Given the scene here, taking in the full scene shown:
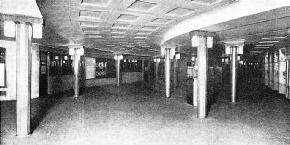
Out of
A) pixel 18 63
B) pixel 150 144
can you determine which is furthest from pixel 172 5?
pixel 18 63

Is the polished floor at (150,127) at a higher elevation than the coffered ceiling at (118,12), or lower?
lower

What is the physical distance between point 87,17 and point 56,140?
170 inches

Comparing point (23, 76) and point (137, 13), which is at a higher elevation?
point (137, 13)

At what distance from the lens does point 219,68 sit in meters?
30.1

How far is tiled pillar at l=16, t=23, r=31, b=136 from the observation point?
6.45 metres

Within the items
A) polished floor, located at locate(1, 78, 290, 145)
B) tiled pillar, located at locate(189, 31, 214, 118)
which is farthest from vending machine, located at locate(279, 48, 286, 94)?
tiled pillar, located at locate(189, 31, 214, 118)

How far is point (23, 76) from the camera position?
21.4ft

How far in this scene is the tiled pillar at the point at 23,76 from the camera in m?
6.45

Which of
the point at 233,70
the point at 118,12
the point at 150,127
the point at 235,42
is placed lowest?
the point at 150,127

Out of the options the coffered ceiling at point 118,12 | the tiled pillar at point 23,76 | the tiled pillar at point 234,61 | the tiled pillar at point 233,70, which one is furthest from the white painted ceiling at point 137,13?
the tiled pillar at point 233,70

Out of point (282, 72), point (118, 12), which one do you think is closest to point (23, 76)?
point (118, 12)

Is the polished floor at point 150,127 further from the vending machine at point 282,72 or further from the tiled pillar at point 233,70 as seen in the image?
the vending machine at point 282,72

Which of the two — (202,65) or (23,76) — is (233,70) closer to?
(202,65)

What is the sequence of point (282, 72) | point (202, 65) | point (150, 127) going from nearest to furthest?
1. point (150, 127)
2. point (202, 65)
3. point (282, 72)
